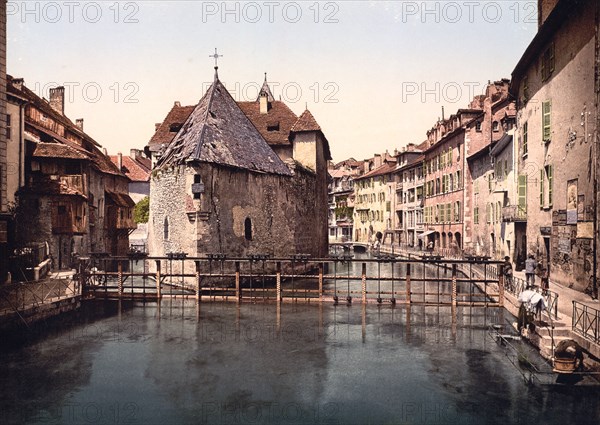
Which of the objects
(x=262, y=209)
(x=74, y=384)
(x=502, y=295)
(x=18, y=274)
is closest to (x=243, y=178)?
(x=262, y=209)

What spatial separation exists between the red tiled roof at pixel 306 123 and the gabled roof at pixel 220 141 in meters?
4.60

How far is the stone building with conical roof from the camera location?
23.3m

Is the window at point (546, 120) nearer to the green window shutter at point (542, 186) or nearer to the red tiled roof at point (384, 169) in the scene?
the green window shutter at point (542, 186)

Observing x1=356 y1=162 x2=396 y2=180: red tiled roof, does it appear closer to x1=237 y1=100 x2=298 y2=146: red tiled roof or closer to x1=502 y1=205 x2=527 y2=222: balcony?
x1=237 y1=100 x2=298 y2=146: red tiled roof

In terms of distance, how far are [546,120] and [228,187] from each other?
14.6 m

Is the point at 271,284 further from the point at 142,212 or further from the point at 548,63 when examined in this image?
the point at 142,212

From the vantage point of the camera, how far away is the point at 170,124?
34312 mm

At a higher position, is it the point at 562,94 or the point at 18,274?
the point at 562,94

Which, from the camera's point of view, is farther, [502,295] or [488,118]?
[488,118]

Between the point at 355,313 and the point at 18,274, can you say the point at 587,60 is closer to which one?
the point at 355,313

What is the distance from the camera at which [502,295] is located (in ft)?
62.6

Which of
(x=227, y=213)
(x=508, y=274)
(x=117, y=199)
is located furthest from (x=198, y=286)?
(x=117, y=199)

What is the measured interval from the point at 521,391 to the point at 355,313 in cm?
913

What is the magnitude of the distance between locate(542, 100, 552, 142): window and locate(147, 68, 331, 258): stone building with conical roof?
552 inches
